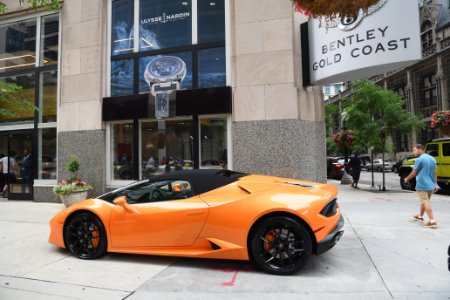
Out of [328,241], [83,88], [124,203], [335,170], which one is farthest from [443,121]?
[83,88]

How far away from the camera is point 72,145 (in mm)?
10859

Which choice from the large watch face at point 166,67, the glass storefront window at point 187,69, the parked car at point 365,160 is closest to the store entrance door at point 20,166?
the glass storefront window at point 187,69

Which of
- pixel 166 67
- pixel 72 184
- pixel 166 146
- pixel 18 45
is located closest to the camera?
pixel 72 184

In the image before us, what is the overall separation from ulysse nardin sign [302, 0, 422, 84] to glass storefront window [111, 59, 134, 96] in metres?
5.97

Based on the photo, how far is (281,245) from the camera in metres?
4.11

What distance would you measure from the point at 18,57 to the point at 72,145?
4465 millimetres

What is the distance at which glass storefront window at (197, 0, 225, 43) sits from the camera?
9.93 meters

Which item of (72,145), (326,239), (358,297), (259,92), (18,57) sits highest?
(18,57)

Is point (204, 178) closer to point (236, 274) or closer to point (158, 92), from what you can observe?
point (236, 274)

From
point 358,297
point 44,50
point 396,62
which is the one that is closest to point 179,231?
point 358,297

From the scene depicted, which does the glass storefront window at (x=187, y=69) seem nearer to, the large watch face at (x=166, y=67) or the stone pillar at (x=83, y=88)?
the large watch face at (x=166, y=67)

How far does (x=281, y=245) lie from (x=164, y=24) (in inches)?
338

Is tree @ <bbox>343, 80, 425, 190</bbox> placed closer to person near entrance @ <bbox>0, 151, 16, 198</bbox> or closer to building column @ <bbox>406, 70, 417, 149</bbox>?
person near entrance @ <bbox>0, 151, 16, 198</bbox>

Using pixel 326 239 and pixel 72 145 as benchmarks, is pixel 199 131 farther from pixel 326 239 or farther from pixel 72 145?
pixel 326 239
